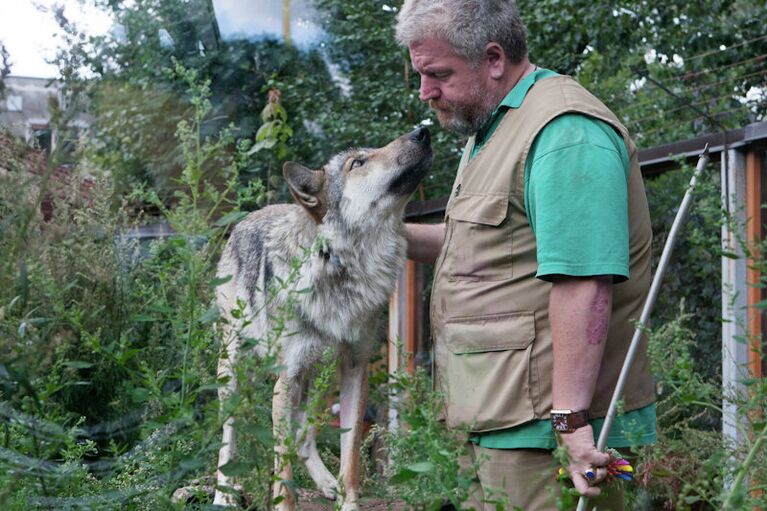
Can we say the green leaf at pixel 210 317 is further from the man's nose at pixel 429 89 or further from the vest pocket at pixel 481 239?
the man's nose at pixel 429 89

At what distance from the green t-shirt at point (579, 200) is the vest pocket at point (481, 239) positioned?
14 cm

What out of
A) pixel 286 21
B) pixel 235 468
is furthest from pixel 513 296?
pixel 286 21

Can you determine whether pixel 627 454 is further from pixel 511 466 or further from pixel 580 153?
pixel 580 153

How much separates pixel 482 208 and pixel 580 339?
0.49 m

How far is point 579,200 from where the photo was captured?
6.89ft

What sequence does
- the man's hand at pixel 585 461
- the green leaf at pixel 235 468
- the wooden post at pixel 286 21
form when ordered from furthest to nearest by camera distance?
the wooden post at pixel 286 21
the man's hand at pixel 585 461
the green leaf at pixel 235 468

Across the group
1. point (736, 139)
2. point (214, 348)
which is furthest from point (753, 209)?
point (214, 348)

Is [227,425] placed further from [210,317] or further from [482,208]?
[482,208]

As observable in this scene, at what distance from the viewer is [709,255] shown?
5426mm

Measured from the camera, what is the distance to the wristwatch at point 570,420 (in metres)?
2.08

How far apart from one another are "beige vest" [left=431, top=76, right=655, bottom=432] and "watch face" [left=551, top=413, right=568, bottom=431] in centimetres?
14

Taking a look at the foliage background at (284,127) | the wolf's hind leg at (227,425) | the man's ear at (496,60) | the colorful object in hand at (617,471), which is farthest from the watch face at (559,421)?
the man's ear at (496,60)

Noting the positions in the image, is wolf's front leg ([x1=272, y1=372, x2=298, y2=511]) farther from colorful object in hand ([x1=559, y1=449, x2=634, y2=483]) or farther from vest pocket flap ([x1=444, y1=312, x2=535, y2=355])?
colorful object in hand ([x1=559, y1=449, x2=634, y2=483])

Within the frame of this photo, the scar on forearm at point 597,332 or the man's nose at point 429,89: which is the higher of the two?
the man's nose at point 429,89
